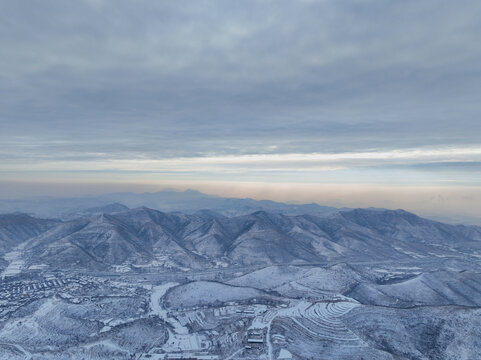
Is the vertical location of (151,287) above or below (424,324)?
below

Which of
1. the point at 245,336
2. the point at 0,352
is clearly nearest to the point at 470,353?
the point at 245,336

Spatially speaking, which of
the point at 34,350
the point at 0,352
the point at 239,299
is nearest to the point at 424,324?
the point at 239,299

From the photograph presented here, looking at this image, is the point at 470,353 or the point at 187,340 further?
the point at 187,340

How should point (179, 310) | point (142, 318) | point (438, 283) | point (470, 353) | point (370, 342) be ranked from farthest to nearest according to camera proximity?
point (438, 283) → point (179, 310) → point (142, 318) → point (370, 342) → point (470, 353)

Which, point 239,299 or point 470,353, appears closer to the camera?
point 470,353

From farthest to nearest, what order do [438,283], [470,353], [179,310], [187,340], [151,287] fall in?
[151,287], [438,283], [179,310], [187,340], [470,353]

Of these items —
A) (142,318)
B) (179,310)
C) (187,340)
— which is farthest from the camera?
(179,310)

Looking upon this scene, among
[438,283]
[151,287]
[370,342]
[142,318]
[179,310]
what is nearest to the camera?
[370,342]

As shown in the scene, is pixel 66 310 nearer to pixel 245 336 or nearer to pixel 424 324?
pixel 245 336

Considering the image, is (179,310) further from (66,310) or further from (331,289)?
(331,289)
